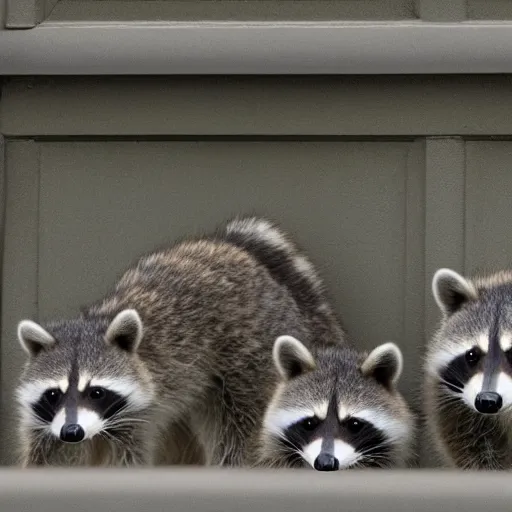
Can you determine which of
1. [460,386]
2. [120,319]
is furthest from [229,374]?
[460,386]

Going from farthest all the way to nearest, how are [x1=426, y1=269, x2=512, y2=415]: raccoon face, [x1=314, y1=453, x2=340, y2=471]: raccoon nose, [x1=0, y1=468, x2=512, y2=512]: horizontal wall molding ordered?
[x1=426, y1=269, x2=512, y2=415]: raccoon face < [x1=314, y1=453, x2=340, y2=471]: raccoon nose < [x1=0, y1=468, x2=512, y2=512]: horizontal wall molding

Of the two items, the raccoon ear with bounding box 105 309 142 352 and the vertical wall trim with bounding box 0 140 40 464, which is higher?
the vertical wall trim with bounding box 0 140 40 464

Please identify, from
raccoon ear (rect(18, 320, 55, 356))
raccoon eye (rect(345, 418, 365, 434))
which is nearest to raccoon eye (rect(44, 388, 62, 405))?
raccoon ear (rect(18, 320, 55, 356))

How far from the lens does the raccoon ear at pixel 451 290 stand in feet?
14.6

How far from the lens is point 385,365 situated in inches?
176

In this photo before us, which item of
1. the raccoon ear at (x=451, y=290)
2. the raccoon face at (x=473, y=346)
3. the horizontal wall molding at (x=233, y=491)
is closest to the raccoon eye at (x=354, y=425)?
the raccoon face at (x=473, y=346)

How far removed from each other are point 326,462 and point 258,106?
4.64 feet

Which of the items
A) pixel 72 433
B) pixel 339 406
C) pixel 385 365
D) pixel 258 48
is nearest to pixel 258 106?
pixel 258 48

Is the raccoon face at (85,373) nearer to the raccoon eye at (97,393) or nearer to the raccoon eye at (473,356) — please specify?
the raccoon eye at (97,393)

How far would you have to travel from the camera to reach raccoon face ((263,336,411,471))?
14.3 ft

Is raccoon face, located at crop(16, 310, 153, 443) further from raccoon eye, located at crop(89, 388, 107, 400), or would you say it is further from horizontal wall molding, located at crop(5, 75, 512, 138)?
horizontal wall molding, located at crop(5, 75, 512, 138)

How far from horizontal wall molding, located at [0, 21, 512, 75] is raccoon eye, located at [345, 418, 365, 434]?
1.18 metres

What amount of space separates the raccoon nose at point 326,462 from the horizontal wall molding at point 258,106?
1.28 m

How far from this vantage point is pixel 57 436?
14.1 ft
